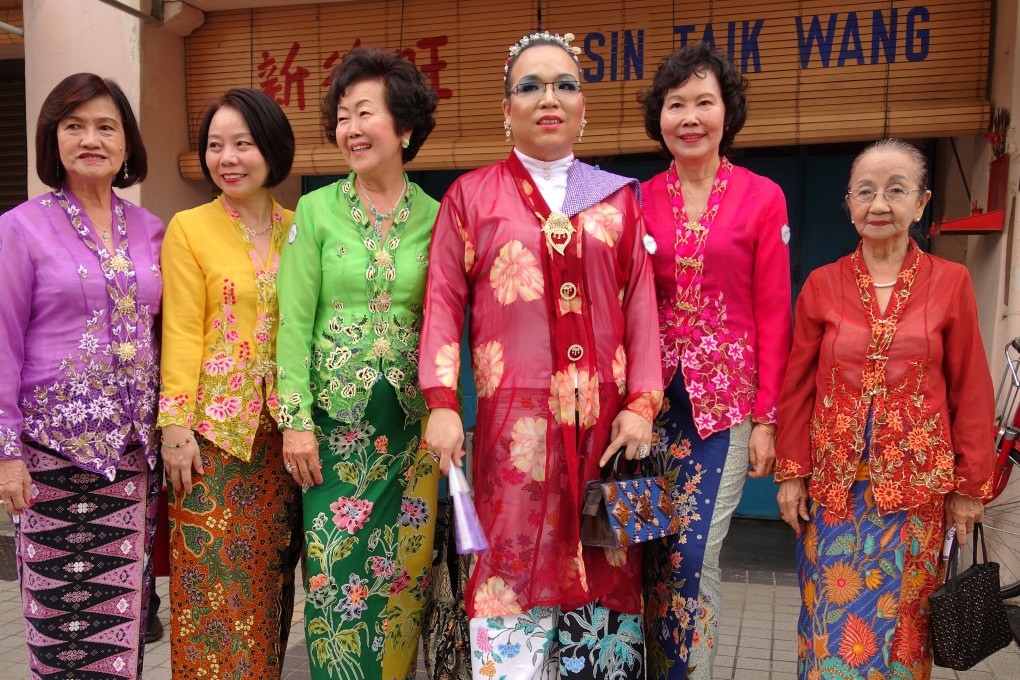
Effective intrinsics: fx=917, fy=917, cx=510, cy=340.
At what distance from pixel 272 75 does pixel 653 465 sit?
11.6 feet

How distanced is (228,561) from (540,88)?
1678mm

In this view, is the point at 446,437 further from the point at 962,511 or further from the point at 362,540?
the point at 962,511

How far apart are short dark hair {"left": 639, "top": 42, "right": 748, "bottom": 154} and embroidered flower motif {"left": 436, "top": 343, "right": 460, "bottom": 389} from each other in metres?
0.99

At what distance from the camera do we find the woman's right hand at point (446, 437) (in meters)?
2.40

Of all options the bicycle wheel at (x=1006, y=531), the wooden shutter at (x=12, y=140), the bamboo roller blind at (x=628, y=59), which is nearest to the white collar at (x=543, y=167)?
the bamboo roller blind at (x=628, y=59)

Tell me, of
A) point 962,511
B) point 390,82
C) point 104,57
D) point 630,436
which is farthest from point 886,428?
point 104,57

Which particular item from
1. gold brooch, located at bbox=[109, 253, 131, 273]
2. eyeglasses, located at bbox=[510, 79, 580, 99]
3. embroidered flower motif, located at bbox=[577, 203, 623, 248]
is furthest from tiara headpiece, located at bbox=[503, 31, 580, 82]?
gold brooch, located at bbox=[109, 253, 131, 273]

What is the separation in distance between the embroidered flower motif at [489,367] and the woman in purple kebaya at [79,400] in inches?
40.4

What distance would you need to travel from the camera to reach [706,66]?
2.70 m

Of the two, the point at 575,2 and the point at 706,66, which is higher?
the point at 575,2

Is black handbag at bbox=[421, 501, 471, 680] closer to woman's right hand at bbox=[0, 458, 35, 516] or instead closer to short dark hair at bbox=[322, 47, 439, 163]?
woman's right hand at bbox=[0, 458, 35, 516]

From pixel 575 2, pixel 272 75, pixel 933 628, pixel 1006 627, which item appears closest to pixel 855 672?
pixel 933 628

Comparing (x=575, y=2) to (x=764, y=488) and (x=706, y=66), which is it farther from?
(x=764, y=488)

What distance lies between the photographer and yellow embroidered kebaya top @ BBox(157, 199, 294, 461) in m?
2.73
